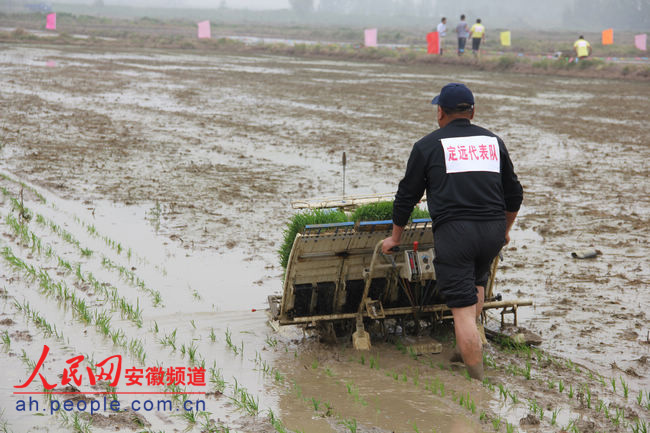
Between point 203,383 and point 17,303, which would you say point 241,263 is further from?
point 203,383

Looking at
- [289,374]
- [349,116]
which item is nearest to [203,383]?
[289,374]

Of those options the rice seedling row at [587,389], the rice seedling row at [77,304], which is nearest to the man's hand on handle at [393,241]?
the rice seedling row at [587,389]

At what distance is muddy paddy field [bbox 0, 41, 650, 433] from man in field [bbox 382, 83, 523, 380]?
0.66 meters

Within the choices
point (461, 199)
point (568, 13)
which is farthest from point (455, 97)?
point (568, 13)

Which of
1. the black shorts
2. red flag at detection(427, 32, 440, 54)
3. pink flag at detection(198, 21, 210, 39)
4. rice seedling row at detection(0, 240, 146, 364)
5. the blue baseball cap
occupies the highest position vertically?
pink flag at detection(198, 21, 210, 39)

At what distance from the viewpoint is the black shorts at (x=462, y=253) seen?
4594 millimetres

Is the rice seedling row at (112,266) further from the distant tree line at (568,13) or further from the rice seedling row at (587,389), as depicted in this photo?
the distant tree line at (568,13)

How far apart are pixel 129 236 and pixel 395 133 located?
8.53 meters

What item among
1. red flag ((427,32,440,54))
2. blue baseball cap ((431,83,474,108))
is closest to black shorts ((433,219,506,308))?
blue baseball cap ((431,83,474,108))

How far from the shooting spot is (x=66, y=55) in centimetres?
3516

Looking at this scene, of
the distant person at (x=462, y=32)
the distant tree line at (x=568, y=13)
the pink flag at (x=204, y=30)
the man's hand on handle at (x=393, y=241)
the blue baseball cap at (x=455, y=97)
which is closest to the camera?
the blue baseball cap at (x=455, y=97)

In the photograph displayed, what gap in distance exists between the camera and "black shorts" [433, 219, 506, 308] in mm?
4594

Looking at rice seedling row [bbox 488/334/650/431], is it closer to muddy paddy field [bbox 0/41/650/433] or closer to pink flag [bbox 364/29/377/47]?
muddy paddy field [bbox 0/41/650/433]

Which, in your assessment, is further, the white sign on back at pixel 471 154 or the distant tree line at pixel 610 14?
the distant tree line at pixel 610 14
